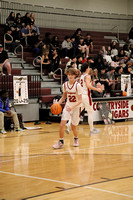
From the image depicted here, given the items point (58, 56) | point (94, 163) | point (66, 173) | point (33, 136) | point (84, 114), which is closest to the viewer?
point (66, 173)

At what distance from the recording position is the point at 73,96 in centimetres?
937

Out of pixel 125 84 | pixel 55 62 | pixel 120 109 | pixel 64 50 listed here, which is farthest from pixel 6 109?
pixel 64 50

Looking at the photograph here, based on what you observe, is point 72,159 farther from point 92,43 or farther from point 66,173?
point 92,43

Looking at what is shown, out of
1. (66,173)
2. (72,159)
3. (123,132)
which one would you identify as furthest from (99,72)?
(66,173)

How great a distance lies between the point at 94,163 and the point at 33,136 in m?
4.37

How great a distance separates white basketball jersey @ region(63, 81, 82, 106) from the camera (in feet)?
30.5

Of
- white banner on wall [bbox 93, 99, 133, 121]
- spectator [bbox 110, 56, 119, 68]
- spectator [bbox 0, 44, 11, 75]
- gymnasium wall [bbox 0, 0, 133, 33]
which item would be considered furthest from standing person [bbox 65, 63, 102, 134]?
gymnasium wall [bbox 0, 0, 133, 33]

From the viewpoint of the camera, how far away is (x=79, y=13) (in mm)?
24672

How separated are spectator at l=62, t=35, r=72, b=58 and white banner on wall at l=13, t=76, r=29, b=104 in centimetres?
529

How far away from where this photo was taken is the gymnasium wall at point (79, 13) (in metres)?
22.3

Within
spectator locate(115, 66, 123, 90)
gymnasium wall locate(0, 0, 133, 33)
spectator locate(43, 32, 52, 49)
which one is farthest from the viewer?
gymnasium wall locate(0, 0, 133, 33)

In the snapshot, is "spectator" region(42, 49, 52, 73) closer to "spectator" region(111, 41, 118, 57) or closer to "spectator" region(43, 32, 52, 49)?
"spectator" region(43, 32, 52, 49)

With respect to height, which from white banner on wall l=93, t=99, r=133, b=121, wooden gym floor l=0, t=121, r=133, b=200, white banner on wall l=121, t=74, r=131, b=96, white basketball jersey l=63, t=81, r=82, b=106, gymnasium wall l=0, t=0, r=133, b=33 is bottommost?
wooden gym floor l=0, t=121, r=133, b=200

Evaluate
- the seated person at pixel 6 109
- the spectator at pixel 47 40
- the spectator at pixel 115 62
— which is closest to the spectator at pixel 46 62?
the spectator at pixel 47 40
